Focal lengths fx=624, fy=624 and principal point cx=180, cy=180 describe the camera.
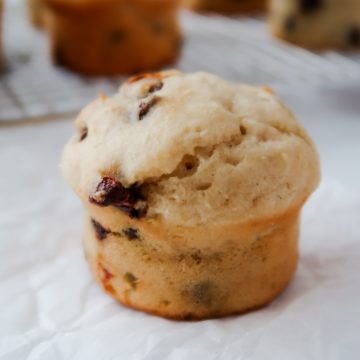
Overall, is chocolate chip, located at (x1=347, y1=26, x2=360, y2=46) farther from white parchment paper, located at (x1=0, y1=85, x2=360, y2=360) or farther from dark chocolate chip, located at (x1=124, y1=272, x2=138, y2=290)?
dark chocolate chip, located at (x1=124, y1=272, x2=138, y2=290)

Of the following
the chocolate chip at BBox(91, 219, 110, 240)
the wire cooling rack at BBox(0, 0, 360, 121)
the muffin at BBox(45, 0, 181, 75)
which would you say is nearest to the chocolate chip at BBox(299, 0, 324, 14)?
the wire cooling rack at BBox(0, 0, 360, 121)

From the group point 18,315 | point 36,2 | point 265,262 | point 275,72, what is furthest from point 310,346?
point 36,2

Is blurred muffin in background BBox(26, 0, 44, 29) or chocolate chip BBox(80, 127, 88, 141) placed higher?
chocolate chip BBox(80, 127, 88, 141)

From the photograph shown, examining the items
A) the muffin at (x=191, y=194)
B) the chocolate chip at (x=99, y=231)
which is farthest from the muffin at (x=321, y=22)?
the chocolate chip at (x=99, y=231)

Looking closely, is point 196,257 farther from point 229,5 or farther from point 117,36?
point 229,5

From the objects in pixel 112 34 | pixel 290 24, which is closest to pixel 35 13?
pixel 112 34

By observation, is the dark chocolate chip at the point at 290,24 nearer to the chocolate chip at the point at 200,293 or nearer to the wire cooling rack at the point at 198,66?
the wire cooling rack at the point at 198,66
